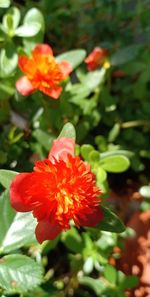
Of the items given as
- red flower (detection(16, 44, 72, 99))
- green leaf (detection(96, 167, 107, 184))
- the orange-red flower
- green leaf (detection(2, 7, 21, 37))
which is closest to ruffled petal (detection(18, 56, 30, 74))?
red flower (detection(16, 44, 72, 99))

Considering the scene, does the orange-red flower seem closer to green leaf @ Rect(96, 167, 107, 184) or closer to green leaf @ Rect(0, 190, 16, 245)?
green leaf @ Rect(0, 190, 16, 245)

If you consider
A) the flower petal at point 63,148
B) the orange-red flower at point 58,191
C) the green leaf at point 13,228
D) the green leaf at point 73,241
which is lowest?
the green leaf at point 73,241

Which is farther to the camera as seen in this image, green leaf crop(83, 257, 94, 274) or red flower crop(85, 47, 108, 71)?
red flower crop(85, 47, 108, 71)

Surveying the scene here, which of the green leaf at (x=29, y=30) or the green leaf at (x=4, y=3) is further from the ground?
the green leaf at (x=4, y=3)

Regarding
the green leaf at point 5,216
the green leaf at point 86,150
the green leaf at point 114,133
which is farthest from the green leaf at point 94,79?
the green leaf at point 5,216

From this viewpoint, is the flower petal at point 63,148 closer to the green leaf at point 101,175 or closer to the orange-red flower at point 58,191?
the orange-red flower at point 58,191

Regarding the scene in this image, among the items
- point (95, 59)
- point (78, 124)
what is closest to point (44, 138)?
point (78, 124)
